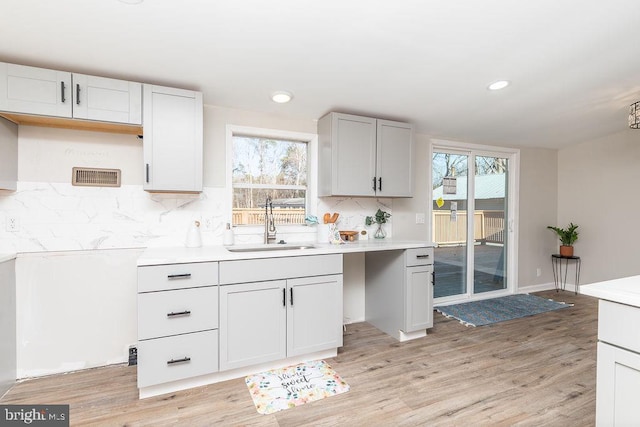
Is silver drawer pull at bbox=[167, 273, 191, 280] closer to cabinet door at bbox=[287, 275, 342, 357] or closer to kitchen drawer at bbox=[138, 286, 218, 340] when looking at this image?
kitchen drawer at bbox=[138, 286, 218, 340]

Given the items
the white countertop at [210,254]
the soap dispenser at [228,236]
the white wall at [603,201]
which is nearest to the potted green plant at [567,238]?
the white wall at [603,201]

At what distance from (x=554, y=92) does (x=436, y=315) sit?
2.66 metres

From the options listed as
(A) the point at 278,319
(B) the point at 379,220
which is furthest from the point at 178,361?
(B) the point at 379,220

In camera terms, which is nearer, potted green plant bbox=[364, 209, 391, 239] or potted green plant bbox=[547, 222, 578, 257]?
potted green plant bbox=[364, 209, 391, 239]

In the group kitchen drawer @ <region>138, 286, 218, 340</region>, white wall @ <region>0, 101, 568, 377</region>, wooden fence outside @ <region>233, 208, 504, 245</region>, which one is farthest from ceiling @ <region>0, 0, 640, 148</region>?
Answer: kitchen drawer @ <region>138, 286, 218, 340</region>

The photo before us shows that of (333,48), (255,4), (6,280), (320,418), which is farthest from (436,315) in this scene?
(6,280)

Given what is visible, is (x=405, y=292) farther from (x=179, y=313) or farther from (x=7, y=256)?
(x=7, y=256)

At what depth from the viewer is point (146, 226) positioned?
101 inches

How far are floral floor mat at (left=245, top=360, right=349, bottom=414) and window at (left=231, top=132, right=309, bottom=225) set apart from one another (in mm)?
1367

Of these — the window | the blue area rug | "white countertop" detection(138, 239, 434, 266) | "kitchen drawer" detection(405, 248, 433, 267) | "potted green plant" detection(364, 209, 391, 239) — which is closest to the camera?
"white countertop" detection(138, 239, 434, 266)

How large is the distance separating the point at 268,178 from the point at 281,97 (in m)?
0.82

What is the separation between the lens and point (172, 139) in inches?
93.0

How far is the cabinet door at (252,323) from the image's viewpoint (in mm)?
2201

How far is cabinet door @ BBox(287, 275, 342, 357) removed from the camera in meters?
2.41
